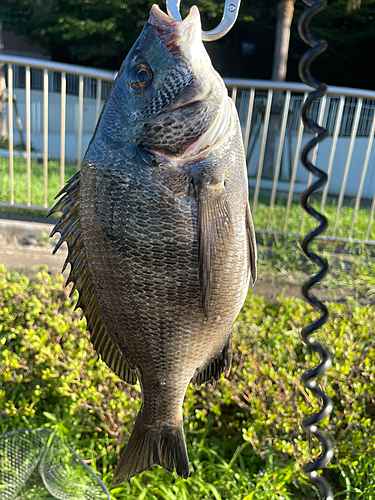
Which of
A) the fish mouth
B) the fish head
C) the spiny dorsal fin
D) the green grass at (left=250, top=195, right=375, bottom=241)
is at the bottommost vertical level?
the green grass at (left=250, top=195, right=375, bottom=241)

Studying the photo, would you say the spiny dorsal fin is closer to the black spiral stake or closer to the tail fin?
the tail fin

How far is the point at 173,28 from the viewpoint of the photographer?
3.35 feet

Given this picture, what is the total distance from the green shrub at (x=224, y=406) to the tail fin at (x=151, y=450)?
131 cm

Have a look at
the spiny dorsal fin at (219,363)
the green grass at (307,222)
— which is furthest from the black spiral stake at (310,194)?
→ the green grass at (307,222)

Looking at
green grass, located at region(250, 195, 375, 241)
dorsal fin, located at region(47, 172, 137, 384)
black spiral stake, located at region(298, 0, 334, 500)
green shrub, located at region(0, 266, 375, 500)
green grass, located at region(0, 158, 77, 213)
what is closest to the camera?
black spiral stake, located at region(298, 0, 334, 500)

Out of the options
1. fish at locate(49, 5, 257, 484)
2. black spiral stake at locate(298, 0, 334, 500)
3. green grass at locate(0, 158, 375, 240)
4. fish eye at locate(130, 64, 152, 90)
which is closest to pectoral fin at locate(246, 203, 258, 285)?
fish at locate(49, 5, 257, 484)

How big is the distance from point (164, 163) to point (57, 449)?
6.96ft

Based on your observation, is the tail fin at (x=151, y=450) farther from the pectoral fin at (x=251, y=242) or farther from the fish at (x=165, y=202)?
the pectoral fin at (x=251, y=242)

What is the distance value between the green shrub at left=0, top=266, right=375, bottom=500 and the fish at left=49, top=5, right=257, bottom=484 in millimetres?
1632

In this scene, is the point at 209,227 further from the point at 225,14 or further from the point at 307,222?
the point at 307,222

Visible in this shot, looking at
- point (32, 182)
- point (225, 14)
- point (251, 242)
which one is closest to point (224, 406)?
point (251, 242)

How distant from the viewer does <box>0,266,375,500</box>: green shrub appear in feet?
7.95

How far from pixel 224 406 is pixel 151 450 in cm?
179

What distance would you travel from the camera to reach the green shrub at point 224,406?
2422 millimetres
